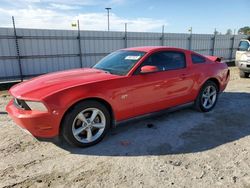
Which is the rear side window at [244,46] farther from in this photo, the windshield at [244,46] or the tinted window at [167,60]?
the tinted window at [167,60]

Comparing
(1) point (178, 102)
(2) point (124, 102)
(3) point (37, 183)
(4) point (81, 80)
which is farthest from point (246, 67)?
(3) point (37, 183)

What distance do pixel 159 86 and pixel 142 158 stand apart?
1.50m

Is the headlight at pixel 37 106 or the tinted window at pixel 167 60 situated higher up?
the tinted window at pixel 167 60

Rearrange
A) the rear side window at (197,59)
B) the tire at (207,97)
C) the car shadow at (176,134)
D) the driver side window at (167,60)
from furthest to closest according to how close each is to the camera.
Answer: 1. the tire at (207,97)
2. the rear side window at (197,59)
3. the driver side window at (167,60)
4. the car shadow at (176,134)

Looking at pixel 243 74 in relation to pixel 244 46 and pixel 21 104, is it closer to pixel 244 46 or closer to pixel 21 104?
pixel 244 46

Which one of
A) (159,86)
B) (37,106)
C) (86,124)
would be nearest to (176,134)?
Answer: (159,86)

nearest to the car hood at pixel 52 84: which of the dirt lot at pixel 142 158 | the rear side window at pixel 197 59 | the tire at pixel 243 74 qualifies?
the dirt lot at pixel 142 158

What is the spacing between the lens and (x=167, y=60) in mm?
4562

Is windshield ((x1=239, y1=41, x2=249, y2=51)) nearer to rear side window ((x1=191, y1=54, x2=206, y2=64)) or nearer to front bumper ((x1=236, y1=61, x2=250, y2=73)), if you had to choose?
front bumper ((x1=236, y1=61, x2=250, y2=73))

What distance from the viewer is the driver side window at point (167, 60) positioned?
4.29 m

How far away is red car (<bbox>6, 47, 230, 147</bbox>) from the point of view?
3.20 metres

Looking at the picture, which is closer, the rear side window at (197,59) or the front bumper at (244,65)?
the rear side window at (197,59)

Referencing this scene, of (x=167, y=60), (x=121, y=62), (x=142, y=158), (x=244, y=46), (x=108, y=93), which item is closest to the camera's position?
(x=142, y=158)

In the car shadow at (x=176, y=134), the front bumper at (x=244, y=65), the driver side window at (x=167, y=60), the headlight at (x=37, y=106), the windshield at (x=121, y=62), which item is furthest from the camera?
the front bumper at (x=244, y=65)
